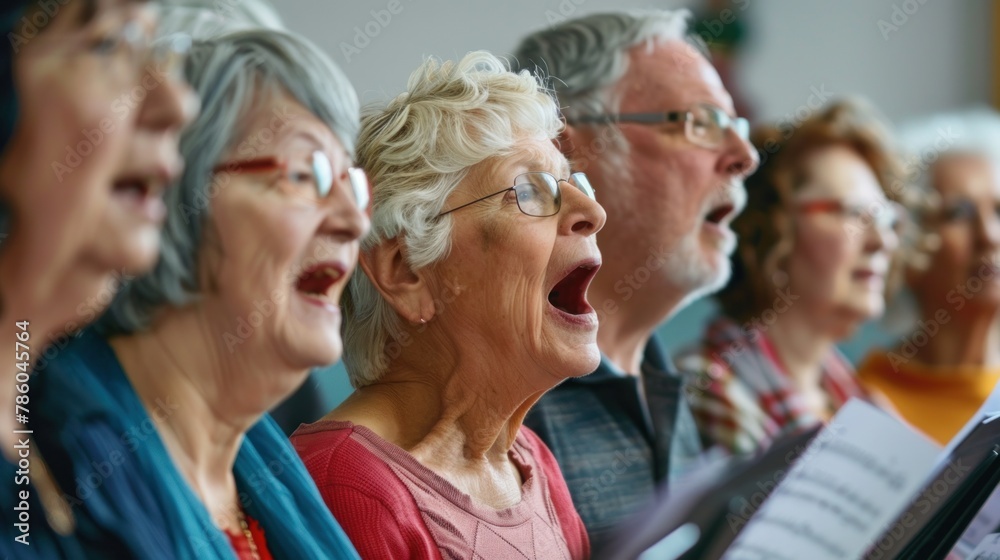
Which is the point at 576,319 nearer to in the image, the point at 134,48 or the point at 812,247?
the point at 134,48

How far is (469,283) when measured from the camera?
4.46 ft

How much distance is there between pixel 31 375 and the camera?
932 millimetres

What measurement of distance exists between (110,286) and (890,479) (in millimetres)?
772

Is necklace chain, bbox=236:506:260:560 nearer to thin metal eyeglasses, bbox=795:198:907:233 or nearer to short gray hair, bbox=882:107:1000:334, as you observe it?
thin metal eyeglasses, bbox=795:198:907:233

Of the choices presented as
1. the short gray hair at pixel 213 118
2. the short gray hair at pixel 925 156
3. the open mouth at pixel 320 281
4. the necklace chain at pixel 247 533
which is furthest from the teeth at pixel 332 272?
the short gray hair at pixel 925 156

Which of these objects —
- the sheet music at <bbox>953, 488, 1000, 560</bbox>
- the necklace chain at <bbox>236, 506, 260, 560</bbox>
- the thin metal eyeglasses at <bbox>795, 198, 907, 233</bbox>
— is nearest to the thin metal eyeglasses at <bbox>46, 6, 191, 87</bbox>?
the necklace chain at <bbox>236, 506, 260, 560</bbox>

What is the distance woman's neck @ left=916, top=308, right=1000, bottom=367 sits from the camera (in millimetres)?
2785

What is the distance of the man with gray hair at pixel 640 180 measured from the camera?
1.73 meters

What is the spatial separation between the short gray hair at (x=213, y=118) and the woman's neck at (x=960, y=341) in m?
2.06

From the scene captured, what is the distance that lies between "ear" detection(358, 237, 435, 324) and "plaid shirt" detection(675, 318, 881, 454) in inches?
30.7

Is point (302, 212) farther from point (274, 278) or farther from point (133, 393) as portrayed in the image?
point (133, 393)

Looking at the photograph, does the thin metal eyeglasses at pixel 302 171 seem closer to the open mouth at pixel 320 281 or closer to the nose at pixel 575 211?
the open mouth at pixel 320 281
